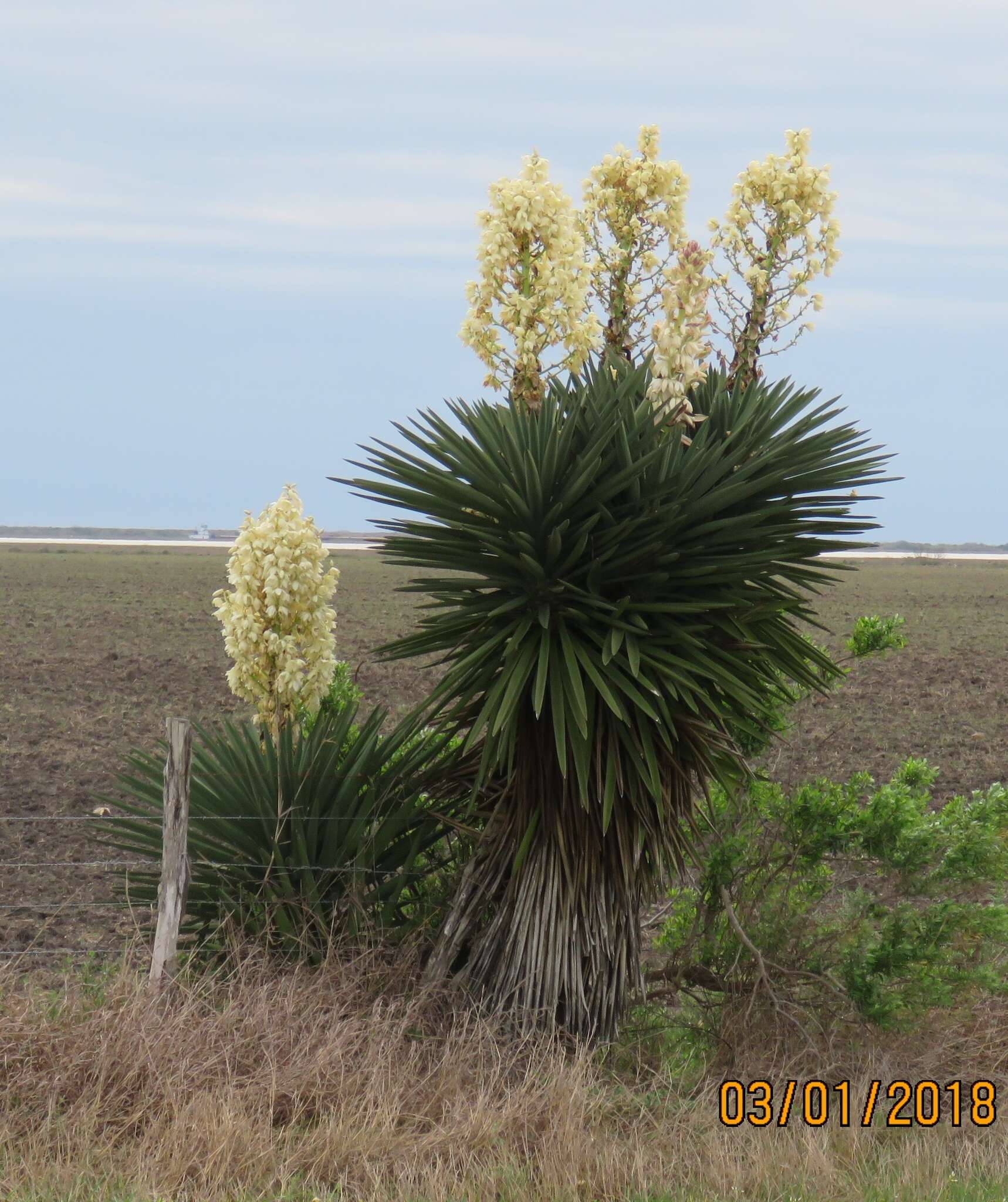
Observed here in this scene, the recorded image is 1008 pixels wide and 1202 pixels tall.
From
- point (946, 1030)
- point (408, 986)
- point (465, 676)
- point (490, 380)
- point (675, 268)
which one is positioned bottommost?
point (946, 1030)

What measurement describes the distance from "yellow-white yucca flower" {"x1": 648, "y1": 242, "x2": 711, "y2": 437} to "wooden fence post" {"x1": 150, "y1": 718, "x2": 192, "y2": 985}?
2.21m

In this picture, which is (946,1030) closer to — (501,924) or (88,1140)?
(501,924)

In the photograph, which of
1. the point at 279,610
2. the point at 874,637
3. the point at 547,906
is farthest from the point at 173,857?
the point at 874,637

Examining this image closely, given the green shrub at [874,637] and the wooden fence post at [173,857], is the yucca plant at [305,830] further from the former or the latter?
the green shrub at [874,637]

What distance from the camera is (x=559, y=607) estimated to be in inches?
182

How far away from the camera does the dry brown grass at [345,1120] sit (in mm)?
3598

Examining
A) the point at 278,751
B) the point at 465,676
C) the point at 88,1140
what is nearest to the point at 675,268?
the point at 465,676

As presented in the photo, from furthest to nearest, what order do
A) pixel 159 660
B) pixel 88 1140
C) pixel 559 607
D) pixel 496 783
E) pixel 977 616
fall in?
pixel 977 616
pixel 159 660
pixel 496 783
pixel 559 607
pixel 88 1140

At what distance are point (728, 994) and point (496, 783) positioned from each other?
5.01ft
